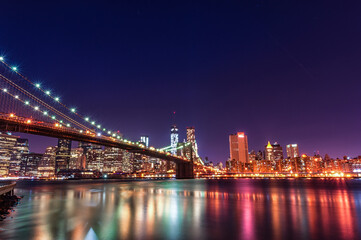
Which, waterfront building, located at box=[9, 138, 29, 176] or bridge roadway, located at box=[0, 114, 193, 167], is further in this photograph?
waterfront building, located at box=[9, 138, 29, 176]

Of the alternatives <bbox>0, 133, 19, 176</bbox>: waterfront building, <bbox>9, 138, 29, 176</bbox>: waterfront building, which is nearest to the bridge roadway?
<bbox>0, 133, 19, 176</bbox>: waterfront building

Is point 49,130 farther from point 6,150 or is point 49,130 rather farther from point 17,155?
point 17,155

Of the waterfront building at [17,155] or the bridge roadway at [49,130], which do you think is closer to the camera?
the bridge roadway at [49,130]

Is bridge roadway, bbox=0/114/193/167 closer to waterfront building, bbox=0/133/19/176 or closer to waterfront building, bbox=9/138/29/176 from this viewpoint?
waterfront building, bbox=0/133/19/176

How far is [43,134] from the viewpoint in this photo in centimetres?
4544

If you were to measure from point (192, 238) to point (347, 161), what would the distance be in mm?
196443

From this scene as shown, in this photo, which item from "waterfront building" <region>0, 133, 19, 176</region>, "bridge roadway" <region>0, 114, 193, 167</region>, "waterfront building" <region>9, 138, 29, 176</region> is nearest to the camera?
"bridge roadway" <region>0, 114, 193, 167</region>

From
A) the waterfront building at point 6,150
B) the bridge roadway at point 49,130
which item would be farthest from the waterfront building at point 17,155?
the bridge roadway at point 49,130

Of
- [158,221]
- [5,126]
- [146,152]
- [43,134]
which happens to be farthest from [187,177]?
[158,221]

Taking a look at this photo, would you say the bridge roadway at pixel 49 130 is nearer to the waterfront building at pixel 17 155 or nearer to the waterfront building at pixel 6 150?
the waterfront building at pixel 6 150

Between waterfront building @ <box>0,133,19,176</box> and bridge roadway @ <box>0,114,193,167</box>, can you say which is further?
waterfront building @ <box>0,133,19,176</box>

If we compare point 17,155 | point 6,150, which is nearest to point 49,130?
point 6,150

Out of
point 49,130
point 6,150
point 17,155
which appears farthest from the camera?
point 17,155

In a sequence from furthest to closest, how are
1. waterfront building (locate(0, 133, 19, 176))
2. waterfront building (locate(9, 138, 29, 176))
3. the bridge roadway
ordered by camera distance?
waterfront building (locate(9, 138, 29, 176)) → waterfront building (locate(0, 133, 19, 176)) → the bridge roadway
